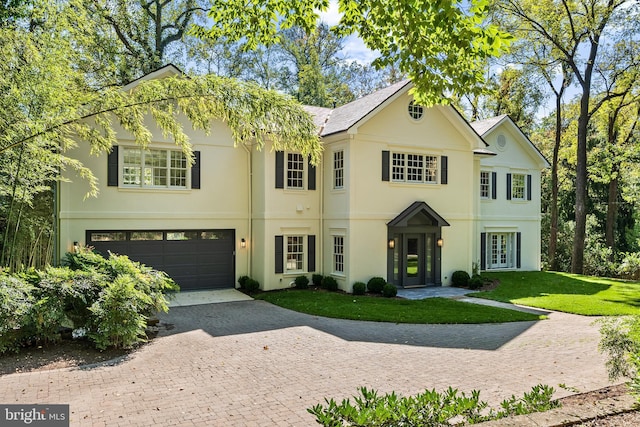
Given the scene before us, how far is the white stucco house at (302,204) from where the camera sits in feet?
46.8

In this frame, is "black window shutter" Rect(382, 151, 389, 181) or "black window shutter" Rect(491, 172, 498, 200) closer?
"black window shutter" Rect(382, 151, 389, 181)

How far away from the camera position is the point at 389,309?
40.0 feet

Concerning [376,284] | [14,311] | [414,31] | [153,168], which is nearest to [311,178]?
[376,284]

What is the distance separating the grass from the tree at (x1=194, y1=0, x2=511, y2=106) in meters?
5.89

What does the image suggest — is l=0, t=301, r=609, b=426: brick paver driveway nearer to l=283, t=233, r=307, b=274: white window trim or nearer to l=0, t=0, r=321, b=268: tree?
l=0, t=0, r=321, b=268: tree

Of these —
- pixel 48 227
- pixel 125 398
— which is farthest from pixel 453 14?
pixel 48 227

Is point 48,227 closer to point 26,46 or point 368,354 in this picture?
point 26,46

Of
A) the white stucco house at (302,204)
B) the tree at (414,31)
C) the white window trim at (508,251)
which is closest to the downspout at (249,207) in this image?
the white stucco house at (302,204)

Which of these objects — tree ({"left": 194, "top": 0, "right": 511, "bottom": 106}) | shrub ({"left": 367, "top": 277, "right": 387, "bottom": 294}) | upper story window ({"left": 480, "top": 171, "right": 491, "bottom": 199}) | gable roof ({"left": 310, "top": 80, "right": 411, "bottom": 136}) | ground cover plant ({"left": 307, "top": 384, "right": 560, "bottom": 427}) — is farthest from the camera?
upper story window ({"left": 480, "top": 171, "right": 491, "bottom": 199})

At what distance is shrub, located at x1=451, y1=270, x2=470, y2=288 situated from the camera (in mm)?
16484

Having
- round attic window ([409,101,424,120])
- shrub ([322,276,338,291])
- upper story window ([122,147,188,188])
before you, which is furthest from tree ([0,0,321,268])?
round attic window ([409,101,424,120])

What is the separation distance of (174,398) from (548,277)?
60.9ft

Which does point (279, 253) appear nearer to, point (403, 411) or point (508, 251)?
point (403, 411)

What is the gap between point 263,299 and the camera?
14.0 metres
